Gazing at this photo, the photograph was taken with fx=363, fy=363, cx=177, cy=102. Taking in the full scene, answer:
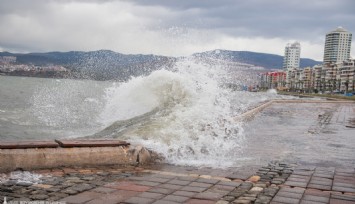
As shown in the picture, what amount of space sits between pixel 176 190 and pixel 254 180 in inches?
45.5

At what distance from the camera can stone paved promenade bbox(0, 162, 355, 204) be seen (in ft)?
12.0

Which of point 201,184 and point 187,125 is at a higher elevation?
point 187,125

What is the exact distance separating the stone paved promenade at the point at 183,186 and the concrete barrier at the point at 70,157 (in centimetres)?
16

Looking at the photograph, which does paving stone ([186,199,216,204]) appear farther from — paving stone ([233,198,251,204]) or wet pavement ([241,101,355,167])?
wet pavement ([241,101,355,167])

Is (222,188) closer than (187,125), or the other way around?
(222,188)

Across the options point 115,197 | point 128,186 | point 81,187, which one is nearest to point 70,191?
point 81,187

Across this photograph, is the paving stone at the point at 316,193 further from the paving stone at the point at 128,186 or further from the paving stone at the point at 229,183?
the paving stone at the point at 128,186

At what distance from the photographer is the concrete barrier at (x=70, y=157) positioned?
4.44 metres

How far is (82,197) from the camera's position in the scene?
3.61 m

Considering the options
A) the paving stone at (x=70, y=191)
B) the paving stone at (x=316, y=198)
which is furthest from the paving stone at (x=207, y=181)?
the paving stone at (x=70, y=191)

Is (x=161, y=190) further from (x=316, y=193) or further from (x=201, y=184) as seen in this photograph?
(x=316, y=193)

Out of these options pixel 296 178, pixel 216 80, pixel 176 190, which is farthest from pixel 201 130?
pixel 216 80

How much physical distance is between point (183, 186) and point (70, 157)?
5.55 feet

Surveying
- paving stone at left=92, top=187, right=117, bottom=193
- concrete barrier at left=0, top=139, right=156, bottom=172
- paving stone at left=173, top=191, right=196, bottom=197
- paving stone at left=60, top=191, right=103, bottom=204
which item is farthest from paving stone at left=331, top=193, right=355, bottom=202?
concrete barrier at left=0, top=139, right=156, bottom=172
